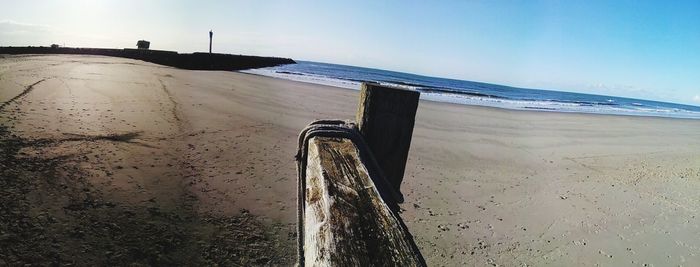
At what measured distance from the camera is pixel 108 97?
9773 mm

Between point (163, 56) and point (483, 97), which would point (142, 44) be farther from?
point (483, 97)

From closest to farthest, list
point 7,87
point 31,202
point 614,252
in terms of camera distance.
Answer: point 31,202, point 614,252, point 7,87

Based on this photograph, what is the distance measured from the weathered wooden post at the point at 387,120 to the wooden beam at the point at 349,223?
33 centimetres

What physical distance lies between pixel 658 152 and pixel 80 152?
48.6 ft

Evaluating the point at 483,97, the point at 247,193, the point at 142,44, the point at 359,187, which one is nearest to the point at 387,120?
the point at 359,187

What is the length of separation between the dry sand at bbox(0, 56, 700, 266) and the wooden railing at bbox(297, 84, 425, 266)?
2.35 metres

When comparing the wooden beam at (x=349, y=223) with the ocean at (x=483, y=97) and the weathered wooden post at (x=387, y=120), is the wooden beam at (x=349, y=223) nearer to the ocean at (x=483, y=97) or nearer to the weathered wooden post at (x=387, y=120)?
the weathered wooden post at (x=387, y=120)

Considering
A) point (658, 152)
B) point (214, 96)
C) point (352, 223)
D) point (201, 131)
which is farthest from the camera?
point (214, 96)

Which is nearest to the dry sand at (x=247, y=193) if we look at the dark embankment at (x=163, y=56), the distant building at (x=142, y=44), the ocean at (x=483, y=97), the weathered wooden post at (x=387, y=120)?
the ocean at (x=483, y=97)

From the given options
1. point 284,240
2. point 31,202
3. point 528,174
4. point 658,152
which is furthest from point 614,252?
point 658,152

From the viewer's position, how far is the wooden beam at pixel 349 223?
81cm

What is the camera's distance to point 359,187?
119cm

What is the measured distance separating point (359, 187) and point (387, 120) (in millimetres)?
603

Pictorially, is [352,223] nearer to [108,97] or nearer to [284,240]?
[284,240]
